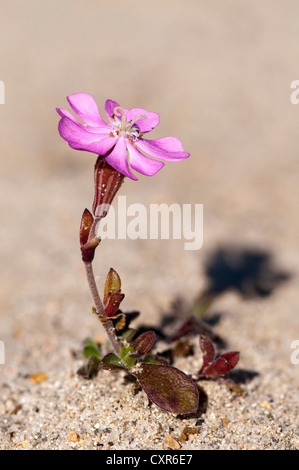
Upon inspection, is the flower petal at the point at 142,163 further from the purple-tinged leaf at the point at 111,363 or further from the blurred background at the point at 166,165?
the purple-tinged leaf at the point at 111,363

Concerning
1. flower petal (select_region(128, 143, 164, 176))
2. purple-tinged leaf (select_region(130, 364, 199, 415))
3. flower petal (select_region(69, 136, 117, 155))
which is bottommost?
purple-tinged leaf (select_region(130, 364, 199, 415))

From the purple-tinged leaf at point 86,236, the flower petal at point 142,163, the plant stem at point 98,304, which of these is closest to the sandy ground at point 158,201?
the plant stem at point 98,304

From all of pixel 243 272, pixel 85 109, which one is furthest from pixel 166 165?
pixel 85 109

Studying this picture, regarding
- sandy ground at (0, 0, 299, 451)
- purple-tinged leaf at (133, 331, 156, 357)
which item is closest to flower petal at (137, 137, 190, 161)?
purple-tinged leaf at (133, 331, 156, 357)

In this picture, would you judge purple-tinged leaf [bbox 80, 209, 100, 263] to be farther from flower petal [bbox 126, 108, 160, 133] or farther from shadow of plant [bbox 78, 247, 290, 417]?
flower petal [bbox 126, 108, 160, 133]
